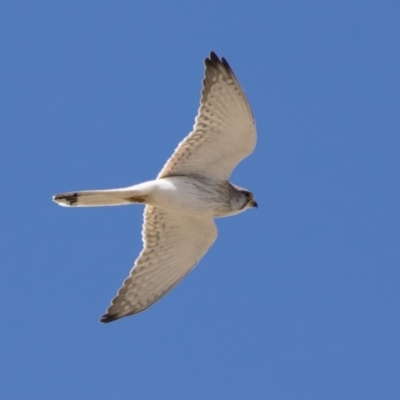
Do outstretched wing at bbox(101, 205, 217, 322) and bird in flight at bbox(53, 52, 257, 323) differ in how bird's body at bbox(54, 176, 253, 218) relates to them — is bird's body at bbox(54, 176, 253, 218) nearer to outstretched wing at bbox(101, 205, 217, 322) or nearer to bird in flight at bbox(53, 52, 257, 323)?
bird in flight at bbox(53, 52, 257, 323)

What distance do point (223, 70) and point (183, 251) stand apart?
2388 mm

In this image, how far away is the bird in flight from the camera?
13430 mm

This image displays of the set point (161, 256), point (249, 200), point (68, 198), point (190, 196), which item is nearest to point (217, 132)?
point (190, 196)

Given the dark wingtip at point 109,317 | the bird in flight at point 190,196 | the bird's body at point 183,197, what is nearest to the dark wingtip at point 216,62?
the bird in flight at point 190,196

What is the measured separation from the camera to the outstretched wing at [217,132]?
A: 1338 cm

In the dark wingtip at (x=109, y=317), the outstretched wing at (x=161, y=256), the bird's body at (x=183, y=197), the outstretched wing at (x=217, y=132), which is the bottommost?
the dark wingtip at (x=109, y=317)

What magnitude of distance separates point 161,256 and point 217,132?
1.82 meters

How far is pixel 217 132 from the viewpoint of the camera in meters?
13.6

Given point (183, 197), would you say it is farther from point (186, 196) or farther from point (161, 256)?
point (161, 256)

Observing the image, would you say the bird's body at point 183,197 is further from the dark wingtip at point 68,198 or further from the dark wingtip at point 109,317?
the dark wingtip at point 109,317

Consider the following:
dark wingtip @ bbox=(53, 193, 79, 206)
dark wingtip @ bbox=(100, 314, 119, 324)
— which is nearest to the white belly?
dark wingtip @ bbox=(53, 193, 79, 206)

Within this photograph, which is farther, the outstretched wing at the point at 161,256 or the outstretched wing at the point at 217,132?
the outstretched wing at the point at 161,256

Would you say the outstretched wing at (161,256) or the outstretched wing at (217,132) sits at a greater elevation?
the outstretched wing at (217,132)

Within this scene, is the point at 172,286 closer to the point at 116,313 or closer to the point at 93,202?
the point at 116,313
